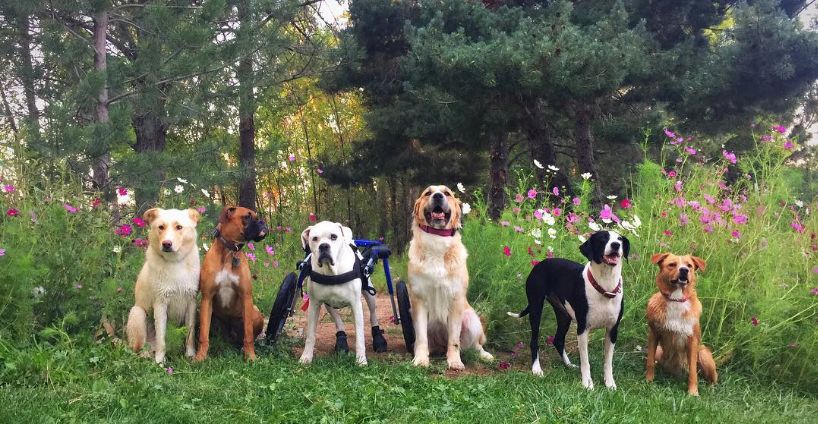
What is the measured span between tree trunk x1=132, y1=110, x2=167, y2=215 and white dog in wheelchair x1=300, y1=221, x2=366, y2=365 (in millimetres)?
5037

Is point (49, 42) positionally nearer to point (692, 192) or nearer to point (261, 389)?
point (261, 389)

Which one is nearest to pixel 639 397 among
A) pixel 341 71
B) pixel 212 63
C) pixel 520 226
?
pixel 520 226

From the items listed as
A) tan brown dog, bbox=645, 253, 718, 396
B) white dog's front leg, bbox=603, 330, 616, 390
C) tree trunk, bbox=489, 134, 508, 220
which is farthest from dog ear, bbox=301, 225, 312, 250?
tree trunk, bbox=489, 134, 508, 220

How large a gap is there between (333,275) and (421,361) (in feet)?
3.30

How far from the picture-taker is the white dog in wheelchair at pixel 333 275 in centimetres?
455

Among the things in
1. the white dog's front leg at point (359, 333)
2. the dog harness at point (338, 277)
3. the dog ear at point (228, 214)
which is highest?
the dog ear at point (228, 214)

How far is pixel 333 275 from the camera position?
460 cm

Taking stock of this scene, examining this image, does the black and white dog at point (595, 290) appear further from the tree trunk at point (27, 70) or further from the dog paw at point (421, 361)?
the tree trunk at point (27, 70)

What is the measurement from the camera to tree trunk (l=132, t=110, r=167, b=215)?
9086mm

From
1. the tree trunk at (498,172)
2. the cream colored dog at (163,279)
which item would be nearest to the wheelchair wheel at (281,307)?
the cream colored dog at (163,279)

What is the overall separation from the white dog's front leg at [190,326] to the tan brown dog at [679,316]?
352cm

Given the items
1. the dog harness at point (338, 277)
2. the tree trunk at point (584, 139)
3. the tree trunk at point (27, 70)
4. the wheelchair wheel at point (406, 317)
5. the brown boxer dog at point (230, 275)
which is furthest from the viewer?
the tree trunk at point (584, 139)

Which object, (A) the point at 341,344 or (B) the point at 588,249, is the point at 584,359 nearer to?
(B) the point at 588,249

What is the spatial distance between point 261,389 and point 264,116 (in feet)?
62.8
